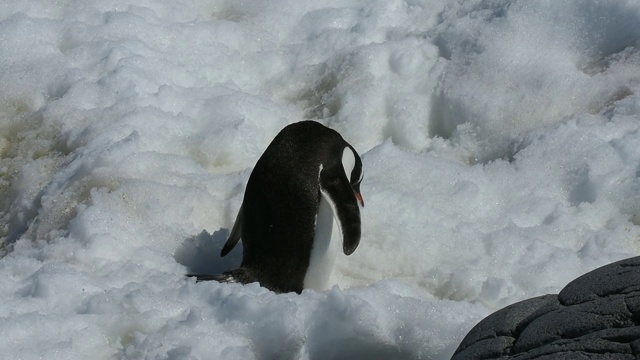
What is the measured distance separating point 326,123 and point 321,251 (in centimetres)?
113

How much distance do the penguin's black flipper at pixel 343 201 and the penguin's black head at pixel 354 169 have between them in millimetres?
171

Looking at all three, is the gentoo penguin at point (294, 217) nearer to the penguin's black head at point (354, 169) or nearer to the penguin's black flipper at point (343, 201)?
the penguin's black flipper at point (343, 201)

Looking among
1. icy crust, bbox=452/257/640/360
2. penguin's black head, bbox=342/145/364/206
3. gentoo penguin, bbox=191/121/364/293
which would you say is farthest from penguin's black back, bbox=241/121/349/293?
icy crust, bbox=452/257/640/360

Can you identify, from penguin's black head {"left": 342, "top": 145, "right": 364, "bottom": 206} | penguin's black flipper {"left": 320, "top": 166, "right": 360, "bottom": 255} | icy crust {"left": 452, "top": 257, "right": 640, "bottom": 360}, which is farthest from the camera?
penguin's black head {"left": 342, "top": 145, "right": 364, "bottom": 206}

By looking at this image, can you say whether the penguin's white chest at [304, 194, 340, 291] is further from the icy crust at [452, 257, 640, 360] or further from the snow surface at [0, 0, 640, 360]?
the icy crust at [452, 257, 640, 360]

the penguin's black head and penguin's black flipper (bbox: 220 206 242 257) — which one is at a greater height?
the penguin's black head

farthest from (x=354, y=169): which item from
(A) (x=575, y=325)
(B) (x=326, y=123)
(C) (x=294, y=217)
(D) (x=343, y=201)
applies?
(A) (x=575, y=325)

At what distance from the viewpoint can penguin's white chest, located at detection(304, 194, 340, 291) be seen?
362 cm

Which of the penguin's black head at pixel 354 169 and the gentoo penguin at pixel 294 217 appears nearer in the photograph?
the gentoo penguin at pixel 294 217

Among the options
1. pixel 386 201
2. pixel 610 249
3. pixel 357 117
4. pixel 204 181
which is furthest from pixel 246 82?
pixel 610 249

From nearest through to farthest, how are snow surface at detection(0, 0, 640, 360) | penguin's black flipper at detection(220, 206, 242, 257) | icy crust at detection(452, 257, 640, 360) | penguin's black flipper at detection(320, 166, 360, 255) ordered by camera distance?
icy crust at detection(452, 257, 640, 360) → snow surface at detection(0, 0, 640, 360) → penguin's black flipper at detection(320, 166, 360, 255) → penguin's black flipper at detection(220, 206, 242, 257)

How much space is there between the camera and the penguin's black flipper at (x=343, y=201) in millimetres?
3539

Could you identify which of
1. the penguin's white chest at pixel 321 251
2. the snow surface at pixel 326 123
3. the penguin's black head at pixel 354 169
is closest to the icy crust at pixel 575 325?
the snow surface at pixel 326 123

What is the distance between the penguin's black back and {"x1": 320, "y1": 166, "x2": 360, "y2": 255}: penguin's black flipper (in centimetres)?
3
